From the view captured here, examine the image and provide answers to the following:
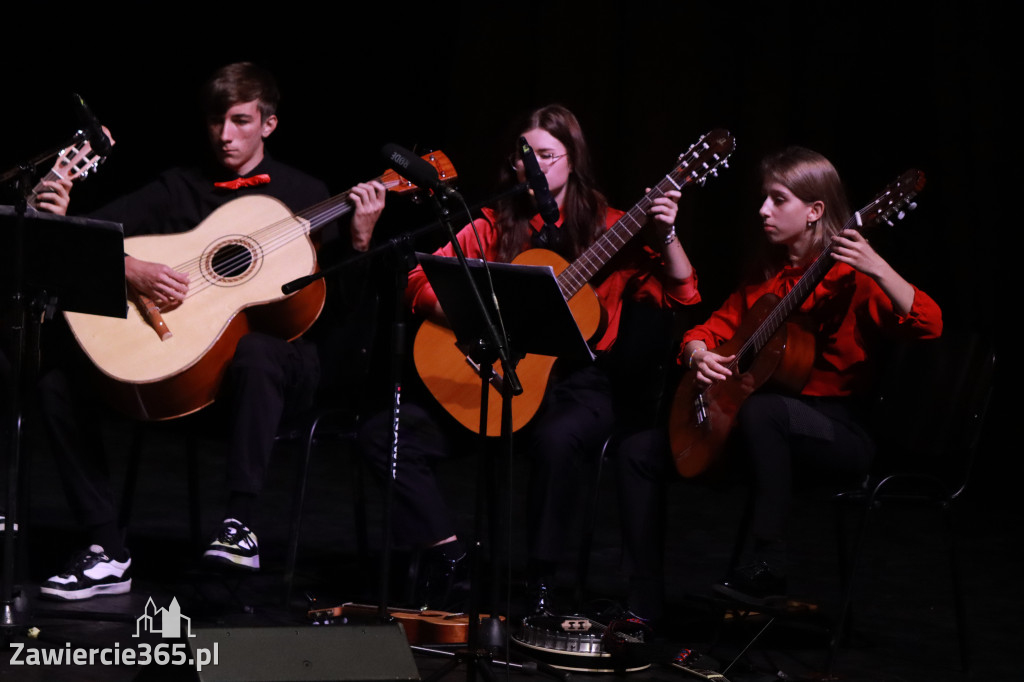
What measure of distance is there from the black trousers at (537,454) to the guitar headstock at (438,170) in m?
0.68

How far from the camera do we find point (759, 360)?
3.51 m

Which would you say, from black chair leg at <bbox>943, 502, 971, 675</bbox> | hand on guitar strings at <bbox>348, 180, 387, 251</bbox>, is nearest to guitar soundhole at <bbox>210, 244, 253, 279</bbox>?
hand on guitar strings at <bbox>348, 180, 387, 251</bbox>

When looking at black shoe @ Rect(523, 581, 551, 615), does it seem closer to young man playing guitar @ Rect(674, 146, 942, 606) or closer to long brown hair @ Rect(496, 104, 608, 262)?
young man playing guitar @ Rect(674, 146, 942, 606)

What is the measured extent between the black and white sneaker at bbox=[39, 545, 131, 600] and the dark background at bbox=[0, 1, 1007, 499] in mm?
2884

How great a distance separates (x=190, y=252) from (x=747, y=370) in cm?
180

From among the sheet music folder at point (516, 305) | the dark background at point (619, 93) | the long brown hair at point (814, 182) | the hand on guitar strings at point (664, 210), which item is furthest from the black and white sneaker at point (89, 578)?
the dark background at point (619, 93)

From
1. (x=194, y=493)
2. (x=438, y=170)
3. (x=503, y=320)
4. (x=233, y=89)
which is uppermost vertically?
(x=233, y=89)

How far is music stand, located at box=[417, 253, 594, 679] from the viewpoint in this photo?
2.91 m

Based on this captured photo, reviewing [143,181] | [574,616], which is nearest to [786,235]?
[574,616]

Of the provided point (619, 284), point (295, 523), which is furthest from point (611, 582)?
point (295, 523)

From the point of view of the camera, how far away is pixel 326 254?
4000 millimetres

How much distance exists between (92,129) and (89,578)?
4.64ft
